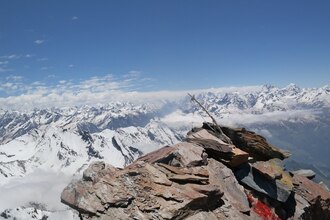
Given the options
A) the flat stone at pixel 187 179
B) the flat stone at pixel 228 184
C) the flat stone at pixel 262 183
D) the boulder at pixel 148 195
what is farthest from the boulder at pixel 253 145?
the flat stone at pixel 187 179

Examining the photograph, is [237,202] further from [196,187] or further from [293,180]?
[293,180]

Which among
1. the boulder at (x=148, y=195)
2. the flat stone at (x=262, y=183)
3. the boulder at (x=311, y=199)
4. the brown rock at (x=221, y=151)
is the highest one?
the brown rock at (x=221, y=151)

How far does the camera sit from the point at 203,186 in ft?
80.6

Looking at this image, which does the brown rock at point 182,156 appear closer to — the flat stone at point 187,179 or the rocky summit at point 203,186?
the rocky summit at point 203,186

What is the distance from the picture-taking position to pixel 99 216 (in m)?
23.1

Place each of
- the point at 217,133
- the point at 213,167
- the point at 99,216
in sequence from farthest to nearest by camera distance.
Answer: the point at 217,133
the point at 213,167
the point at 99,216

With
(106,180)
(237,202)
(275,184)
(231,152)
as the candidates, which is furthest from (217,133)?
(106,180)

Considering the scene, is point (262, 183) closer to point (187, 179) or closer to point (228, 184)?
point (228, 184)

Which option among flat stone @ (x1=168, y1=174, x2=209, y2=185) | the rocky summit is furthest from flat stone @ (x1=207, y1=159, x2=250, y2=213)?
flat stone @ (x1=168, y1=174, x2=209, y2=185)

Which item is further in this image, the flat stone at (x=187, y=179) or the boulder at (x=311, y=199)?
the boulder at (x=311, y=199)

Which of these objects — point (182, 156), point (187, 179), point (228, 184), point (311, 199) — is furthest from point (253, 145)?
point (187, 179)

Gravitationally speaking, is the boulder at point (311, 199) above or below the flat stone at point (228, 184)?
below

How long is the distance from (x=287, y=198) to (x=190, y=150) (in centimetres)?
768

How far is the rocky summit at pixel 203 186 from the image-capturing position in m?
23.0
